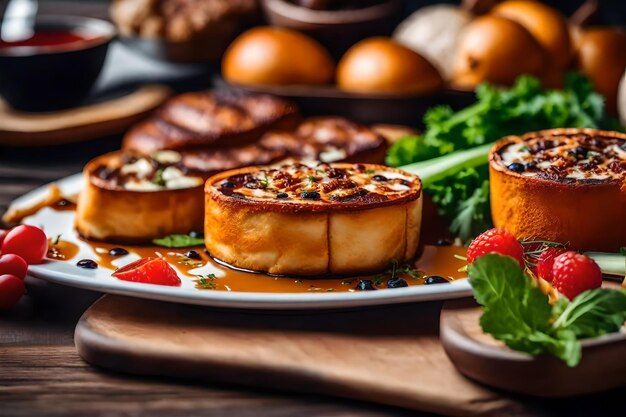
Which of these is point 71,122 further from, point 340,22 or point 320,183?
point 320,183

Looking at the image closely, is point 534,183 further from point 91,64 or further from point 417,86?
point 91,64

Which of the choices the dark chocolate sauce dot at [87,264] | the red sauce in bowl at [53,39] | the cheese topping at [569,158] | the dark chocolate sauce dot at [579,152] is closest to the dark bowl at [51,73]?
the red sauce in bowl at [53,39]

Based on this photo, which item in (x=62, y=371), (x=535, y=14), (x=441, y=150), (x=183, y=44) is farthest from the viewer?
(x=183, y=44)

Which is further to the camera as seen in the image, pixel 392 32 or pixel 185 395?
pixel 392 32

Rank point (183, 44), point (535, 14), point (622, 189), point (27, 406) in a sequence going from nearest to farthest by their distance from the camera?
point (27, 406) < point (622, 189) < point (535, 14) < point (183, 44)

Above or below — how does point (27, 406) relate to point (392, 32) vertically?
below

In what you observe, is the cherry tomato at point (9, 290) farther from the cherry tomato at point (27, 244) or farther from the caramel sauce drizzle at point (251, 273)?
the caramel sauce drizzle at point (251, 273)

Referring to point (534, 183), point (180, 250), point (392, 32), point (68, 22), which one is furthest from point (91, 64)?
point (534, 183)
